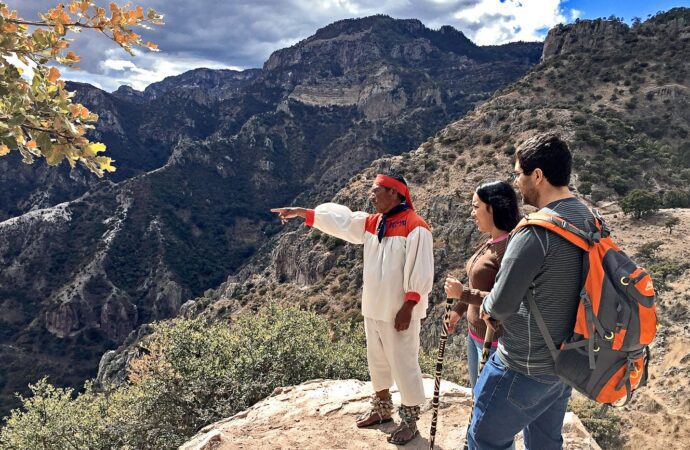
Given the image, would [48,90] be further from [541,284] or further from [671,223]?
[671,223]

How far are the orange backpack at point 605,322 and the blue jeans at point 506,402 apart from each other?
0.21m

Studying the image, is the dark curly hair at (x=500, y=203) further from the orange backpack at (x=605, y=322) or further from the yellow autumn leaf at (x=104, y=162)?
the yellow autumn leaf at (x=104, y=162)

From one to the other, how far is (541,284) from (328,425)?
323 cm

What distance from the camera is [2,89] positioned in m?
1.98

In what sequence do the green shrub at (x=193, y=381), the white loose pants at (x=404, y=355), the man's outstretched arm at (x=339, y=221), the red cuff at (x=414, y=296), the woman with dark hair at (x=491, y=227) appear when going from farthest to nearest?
the green shrub at (x=193, y=381) < the man's outstretched arm at (x=339, y=221) < the white loose pants at (x=404, y=355) < the red cuff at (x=414, y=296) < the woman with dark hair at (x=491, y=227)

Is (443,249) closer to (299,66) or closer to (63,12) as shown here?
(63,12)

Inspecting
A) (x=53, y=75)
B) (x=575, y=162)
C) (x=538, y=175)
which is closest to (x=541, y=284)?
(x=538, y=175)

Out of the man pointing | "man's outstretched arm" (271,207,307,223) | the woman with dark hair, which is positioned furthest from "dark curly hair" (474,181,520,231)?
"man's outstretched arm" (271,207,307,223)

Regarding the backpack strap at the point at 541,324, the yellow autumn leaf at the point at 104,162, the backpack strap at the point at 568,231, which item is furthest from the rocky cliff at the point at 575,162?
the yellow autumn leaf at the point at 104,162

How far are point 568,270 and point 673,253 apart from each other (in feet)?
66.7

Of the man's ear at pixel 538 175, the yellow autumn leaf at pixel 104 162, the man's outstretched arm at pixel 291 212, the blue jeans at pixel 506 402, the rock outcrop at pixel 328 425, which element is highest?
the yellow autumn leaf at pixel 104 162

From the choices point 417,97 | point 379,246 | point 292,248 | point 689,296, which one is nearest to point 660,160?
point 689,296

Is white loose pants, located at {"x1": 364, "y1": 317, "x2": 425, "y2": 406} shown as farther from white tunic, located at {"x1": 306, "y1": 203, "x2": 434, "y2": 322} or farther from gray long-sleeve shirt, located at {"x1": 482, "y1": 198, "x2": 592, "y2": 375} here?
Answer: gray long-sleeve shirt, located at {"x1": 482, "y1": 198, "x2": 592, "y2": 375}

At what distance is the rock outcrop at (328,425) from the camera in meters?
4.15
